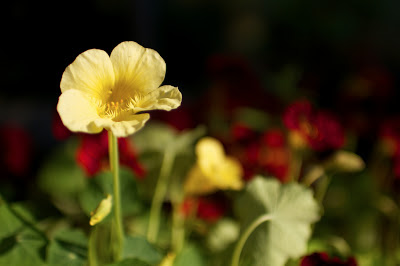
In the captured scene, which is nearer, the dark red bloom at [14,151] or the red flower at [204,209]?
the red flower at [204,209]

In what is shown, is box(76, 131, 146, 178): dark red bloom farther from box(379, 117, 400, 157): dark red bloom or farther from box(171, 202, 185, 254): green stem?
box(379, 117, 400, 157): dark red bloom

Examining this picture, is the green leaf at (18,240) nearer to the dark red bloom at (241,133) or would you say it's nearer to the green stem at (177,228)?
the green stem at (177,228)

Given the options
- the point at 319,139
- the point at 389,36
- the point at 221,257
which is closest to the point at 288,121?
the point at 319,139

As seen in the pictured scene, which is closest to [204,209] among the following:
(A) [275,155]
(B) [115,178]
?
(A) [275,155]

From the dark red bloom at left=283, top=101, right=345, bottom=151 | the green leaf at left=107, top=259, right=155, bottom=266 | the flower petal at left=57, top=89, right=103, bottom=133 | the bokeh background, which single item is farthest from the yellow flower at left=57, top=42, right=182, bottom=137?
the bokeh background

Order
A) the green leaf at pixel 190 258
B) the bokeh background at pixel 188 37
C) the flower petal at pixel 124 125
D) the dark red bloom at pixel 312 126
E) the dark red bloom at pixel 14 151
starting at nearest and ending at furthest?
1. the flower petal at pixel 124 125
2. the green leaf at pixel 190 258
3. the dark red bloom at pixel 312 126
4. the dark red bloom at pixel 14 151
5. the bokeh background at pixel 188 37

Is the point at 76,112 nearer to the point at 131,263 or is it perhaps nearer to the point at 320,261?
the point at 131,263

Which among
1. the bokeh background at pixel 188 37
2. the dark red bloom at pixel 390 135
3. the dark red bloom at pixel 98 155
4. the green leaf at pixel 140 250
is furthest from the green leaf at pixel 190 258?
the bokeh background at pixel 188 37
